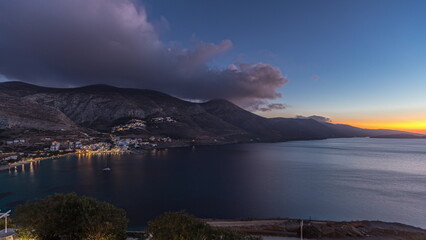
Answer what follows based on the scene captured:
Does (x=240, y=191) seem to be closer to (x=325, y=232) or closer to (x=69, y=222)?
(x=325, y=232)

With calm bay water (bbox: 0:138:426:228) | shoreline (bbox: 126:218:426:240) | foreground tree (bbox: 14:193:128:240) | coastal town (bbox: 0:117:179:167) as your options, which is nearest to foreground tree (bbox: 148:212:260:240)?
foreground tree (bbox: 14:193:128:240)

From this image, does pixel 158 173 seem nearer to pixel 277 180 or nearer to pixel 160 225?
pixel 277 180

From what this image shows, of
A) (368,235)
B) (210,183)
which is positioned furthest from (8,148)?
(368,235)

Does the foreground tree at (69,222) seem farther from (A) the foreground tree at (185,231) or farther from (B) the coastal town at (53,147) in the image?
(B) the coastal town at (53,147)

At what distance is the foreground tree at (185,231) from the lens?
50.8 feet

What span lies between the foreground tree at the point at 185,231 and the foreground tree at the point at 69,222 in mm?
3337

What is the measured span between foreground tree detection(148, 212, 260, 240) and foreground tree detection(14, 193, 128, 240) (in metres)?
3.34

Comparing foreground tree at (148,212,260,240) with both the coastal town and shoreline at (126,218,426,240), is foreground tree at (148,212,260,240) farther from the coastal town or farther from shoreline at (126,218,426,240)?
the coastal town

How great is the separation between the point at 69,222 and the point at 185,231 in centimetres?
961

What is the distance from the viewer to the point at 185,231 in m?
15.8

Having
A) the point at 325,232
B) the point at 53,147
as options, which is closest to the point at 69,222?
the point at 325,232

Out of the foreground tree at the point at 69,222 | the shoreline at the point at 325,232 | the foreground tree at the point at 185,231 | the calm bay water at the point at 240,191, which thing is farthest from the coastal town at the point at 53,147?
the foreground tree at the point at 185,231

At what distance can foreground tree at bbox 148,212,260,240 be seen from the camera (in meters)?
15.5

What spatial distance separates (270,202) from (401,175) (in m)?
62.2
